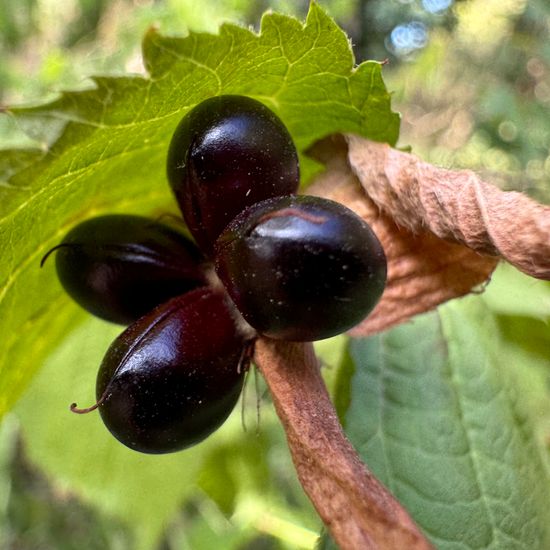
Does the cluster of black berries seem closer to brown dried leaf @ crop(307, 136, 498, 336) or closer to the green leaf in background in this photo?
brown dried leaf @ crop(307, 136, 498, 336)

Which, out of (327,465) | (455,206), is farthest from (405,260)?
(327,465)

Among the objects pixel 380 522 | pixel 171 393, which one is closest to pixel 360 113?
pixel 171 393

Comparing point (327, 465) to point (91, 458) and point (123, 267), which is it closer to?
point (123, 267)

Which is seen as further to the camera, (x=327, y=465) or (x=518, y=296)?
(x=518, y=296)

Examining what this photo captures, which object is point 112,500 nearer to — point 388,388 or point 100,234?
point 388,388

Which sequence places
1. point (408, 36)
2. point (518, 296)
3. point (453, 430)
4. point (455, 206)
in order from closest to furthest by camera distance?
point (455, 206), point (453, 430), point (518, 296), point (408, 36)

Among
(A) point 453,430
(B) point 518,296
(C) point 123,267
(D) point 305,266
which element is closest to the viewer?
(D) point 305,266

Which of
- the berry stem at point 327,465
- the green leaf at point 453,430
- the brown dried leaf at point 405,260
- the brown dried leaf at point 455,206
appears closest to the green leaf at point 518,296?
the green leaf at point 453,430
